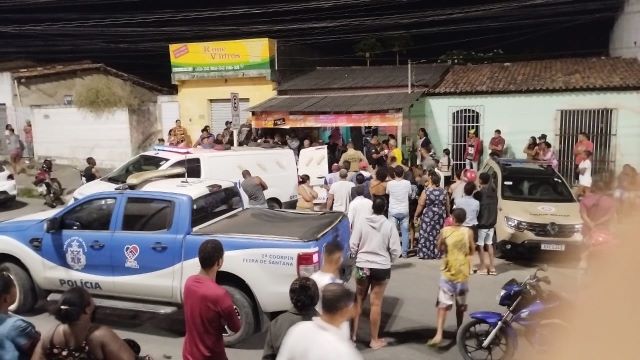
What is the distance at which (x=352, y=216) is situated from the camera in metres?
6.99

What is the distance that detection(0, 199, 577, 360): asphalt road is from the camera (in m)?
6.56

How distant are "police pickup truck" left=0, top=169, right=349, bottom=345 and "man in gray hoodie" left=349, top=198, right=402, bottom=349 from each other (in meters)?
0.39

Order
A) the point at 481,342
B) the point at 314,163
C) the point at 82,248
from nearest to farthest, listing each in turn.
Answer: the point at 481,342 → the point at 82,248 → the point at 314,163

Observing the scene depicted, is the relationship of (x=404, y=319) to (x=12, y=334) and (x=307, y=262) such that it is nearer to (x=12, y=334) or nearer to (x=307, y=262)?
(x=307, y=262)

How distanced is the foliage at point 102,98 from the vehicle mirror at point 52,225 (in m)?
15.3

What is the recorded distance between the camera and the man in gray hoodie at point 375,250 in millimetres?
6434

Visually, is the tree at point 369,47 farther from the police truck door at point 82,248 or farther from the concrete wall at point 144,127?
the police truck door at point 82,248

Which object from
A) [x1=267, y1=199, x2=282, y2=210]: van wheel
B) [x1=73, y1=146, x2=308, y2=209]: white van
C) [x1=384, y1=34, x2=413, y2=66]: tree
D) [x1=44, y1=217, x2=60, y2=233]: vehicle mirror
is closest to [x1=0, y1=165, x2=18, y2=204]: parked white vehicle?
[x1=73, y1=146, x2=308, y2=209]: white van

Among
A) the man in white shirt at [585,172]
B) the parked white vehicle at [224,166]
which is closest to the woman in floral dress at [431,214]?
the parked white vehicle at [224,166]

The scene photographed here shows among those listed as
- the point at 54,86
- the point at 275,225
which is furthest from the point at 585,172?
the point at 54,86

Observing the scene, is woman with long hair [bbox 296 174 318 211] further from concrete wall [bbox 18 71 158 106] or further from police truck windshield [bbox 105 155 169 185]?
concrete wall [bbox 18 71 158 106]

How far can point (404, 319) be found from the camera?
7598 millimetres

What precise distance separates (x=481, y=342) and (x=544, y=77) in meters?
14.3

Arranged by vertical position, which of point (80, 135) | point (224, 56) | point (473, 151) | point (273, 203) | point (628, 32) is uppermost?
point (628, 32)
